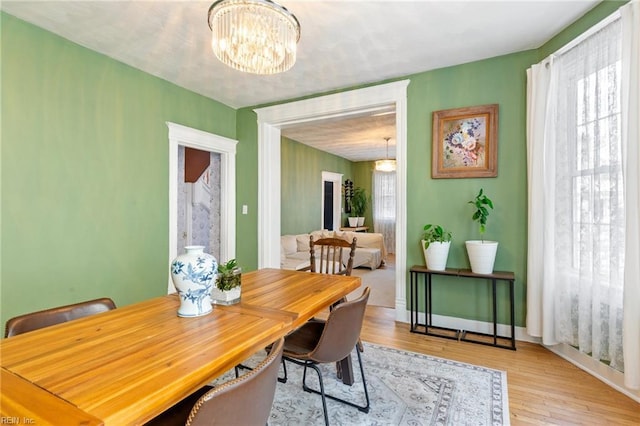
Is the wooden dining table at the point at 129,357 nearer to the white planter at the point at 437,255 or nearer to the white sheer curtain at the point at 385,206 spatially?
the white planter at the point at 437,255

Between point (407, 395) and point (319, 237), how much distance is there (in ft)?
14.1

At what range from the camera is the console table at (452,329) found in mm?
2666

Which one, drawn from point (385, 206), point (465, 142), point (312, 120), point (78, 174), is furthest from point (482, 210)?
point (385, 206)

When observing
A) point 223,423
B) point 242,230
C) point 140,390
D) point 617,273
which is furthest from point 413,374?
point 242,230

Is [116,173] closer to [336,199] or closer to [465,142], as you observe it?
[465,142]

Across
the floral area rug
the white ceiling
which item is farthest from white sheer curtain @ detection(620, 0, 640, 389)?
the floral area rug

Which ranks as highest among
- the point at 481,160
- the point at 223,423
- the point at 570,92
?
the point at 570,92

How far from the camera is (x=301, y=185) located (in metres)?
6.90

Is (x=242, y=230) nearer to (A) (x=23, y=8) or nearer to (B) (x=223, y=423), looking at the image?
(A) (x=23, y=8)

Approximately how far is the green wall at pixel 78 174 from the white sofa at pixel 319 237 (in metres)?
2.20

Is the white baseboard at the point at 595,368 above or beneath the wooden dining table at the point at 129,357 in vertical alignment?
beneath

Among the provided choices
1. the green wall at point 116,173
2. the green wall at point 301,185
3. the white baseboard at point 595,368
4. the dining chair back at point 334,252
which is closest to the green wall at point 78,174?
the green wall at point 116,173

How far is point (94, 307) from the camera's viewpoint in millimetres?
1533

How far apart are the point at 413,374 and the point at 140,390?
1933 millimetres
